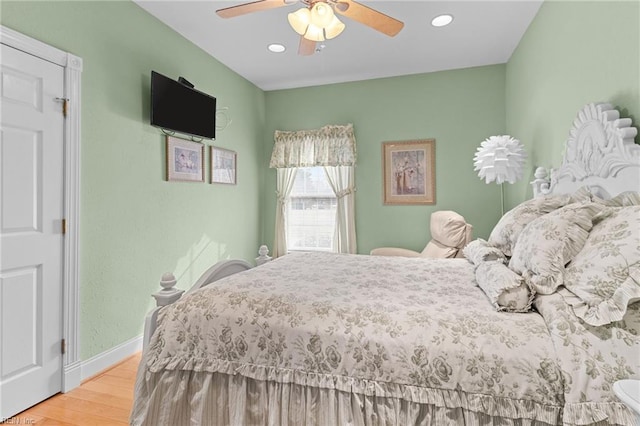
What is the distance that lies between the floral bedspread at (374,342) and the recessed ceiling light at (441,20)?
8.01ft

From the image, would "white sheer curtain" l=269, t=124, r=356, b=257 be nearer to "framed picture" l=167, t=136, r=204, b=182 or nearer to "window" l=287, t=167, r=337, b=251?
"window" l=287, t=167, r=337, b=251

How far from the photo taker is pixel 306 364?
1226 millimetres

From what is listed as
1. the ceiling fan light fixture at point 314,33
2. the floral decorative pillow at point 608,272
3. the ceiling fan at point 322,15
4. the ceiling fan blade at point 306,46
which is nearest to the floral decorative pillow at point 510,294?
the floral decorative pillow at point 608,272

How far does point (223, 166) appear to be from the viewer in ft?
12.6

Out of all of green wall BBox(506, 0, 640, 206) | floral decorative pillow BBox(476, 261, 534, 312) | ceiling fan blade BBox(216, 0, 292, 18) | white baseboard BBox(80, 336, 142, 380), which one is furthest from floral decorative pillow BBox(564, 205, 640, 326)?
white baseboard BBox(80, 336, 142, 380)

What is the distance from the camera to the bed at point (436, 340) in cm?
98

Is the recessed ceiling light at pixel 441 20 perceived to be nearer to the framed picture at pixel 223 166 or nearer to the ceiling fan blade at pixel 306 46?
the ceiling fan blade at pixel 306 46

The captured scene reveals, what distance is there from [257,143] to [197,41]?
5.03 ft

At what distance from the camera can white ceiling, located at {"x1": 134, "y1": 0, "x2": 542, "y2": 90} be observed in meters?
2.76

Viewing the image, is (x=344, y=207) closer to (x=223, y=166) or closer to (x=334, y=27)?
(x=223, y=166)

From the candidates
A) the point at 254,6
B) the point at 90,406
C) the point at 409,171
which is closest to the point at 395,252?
the point at 409,171

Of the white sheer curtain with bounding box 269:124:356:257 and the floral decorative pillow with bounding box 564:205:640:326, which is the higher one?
the white sheer curtain with bounding box 269:124:356:257

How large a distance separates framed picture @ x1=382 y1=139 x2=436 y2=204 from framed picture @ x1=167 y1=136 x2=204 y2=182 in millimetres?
2242

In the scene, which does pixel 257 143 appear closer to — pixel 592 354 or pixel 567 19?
pixel 567 19
